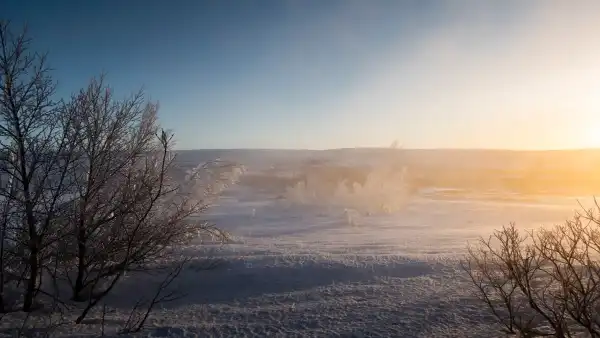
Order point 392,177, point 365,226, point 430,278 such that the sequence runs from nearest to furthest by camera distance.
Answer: point 430,278 → point 365,226 → point 392,177

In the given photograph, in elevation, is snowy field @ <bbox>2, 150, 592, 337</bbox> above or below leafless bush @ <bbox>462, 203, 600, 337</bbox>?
below

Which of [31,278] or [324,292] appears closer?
[31,278]

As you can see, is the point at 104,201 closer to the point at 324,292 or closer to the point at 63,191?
the point at 63,191

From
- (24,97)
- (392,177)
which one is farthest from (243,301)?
(392,177)

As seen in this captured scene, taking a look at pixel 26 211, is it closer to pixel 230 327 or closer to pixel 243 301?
pixel 230 327

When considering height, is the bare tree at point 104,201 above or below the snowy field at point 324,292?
above

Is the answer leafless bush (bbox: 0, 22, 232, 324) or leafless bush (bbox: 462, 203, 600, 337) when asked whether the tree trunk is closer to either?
leafless bush (bbox: 0, 22, 232, 324)

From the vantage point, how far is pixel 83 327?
12.9m

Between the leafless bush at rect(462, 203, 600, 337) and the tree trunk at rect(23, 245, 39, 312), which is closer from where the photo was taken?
the leafless bush at rect(462, 203, 600, 337)

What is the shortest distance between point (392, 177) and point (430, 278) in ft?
224

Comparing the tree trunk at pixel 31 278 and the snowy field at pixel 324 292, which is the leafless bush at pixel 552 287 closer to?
the snowy field at pixel 324 292

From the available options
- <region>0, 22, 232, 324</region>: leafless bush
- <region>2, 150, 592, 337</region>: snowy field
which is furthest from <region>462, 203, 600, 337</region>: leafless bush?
<region>0, 22, 232, 324</region>: leafless bush

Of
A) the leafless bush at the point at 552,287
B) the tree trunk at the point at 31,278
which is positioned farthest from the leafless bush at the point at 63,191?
the leafless bush at the point at 552,287

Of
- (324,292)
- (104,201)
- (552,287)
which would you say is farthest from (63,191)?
(552,287)
